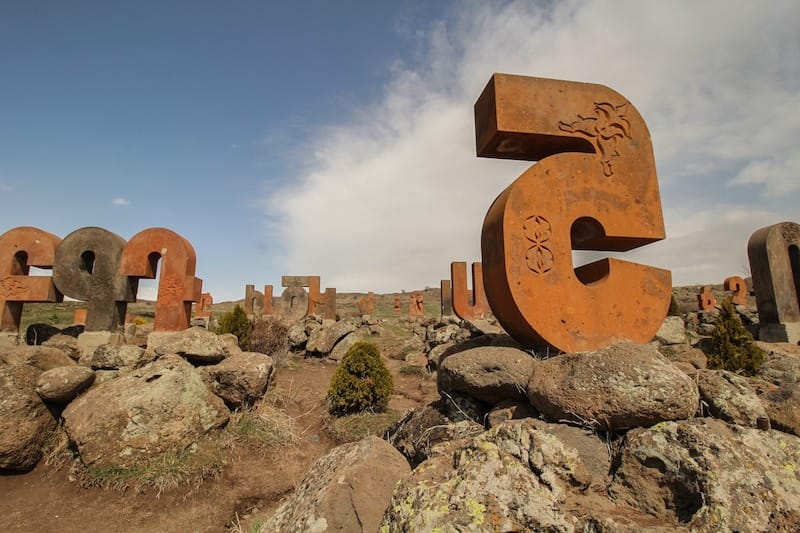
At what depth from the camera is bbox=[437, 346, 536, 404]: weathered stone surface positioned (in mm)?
3309

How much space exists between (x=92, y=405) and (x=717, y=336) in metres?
9.42

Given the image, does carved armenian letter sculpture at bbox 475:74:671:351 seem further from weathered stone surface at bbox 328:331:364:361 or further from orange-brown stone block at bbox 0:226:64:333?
orange-brown stone block at bbox 0:226:64:333

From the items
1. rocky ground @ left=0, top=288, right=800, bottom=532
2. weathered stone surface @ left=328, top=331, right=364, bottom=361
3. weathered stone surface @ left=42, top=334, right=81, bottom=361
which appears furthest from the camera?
weathered stone surface @ left=328, top=331, right=364, bottom=361

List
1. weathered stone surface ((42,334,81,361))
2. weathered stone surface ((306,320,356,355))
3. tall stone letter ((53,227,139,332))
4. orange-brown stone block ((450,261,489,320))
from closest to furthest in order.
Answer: weathered stone surface ((42,334,81,361)) → tall stone letter ((53,227,139,332)) → weathered stone surface ((306,320,356,355)) → orange-brown stone block ((450,261,489,320))

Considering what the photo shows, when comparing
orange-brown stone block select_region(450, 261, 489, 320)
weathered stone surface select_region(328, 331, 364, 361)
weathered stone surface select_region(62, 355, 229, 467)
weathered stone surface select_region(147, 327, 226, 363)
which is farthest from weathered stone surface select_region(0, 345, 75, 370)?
orange-brown stone block select_region(450, 261, 489, 320)

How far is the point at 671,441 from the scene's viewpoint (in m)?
2.22

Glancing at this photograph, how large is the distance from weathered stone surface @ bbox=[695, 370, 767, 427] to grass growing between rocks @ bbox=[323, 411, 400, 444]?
4.19m

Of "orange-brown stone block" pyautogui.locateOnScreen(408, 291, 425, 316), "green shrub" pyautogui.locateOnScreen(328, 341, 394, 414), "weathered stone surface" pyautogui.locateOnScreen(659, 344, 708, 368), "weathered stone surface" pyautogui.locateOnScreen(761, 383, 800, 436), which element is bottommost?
"green shrub" pyautogui.locateOnScreen(328, 341, 394, 414)

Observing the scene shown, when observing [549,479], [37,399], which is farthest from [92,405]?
[549,479]

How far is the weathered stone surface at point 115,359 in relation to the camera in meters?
6.21

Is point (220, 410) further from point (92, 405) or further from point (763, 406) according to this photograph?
point (763, 406)

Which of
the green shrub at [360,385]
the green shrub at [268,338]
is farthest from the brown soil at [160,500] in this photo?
the green shrub at [268,338]

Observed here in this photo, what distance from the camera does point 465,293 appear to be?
45.6ft

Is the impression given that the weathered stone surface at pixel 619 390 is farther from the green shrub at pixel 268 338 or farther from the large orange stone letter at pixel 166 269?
the green shrub at pixel 268 338
